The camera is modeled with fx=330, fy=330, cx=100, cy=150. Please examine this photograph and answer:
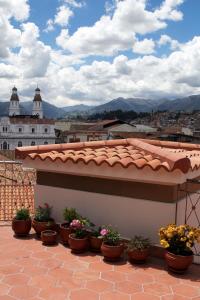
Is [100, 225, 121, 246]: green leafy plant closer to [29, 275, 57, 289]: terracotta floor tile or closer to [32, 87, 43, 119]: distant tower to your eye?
[29, 275, 57, 289]: terracotta floor tile

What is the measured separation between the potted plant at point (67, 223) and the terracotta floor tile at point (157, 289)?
2.13 meters

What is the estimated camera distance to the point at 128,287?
203 inches

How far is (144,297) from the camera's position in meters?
4.87

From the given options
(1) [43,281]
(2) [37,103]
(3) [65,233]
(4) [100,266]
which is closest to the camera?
(1) [43,281]

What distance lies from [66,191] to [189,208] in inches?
109

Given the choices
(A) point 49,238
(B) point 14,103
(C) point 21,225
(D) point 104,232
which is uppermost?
(B) point 14,103

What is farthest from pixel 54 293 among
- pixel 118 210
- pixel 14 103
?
pixel 14 103

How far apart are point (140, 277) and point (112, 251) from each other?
71cm

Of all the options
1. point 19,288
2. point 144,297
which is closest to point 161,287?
point 144,297

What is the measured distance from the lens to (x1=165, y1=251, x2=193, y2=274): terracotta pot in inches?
216

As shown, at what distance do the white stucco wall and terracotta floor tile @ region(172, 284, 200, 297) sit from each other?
4.29ft

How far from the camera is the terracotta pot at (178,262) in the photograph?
548 cm

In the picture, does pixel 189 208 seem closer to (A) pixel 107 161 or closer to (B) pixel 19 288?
(A) pixel 107 161

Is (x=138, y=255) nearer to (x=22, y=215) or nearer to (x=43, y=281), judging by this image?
(x=43, y=281)
